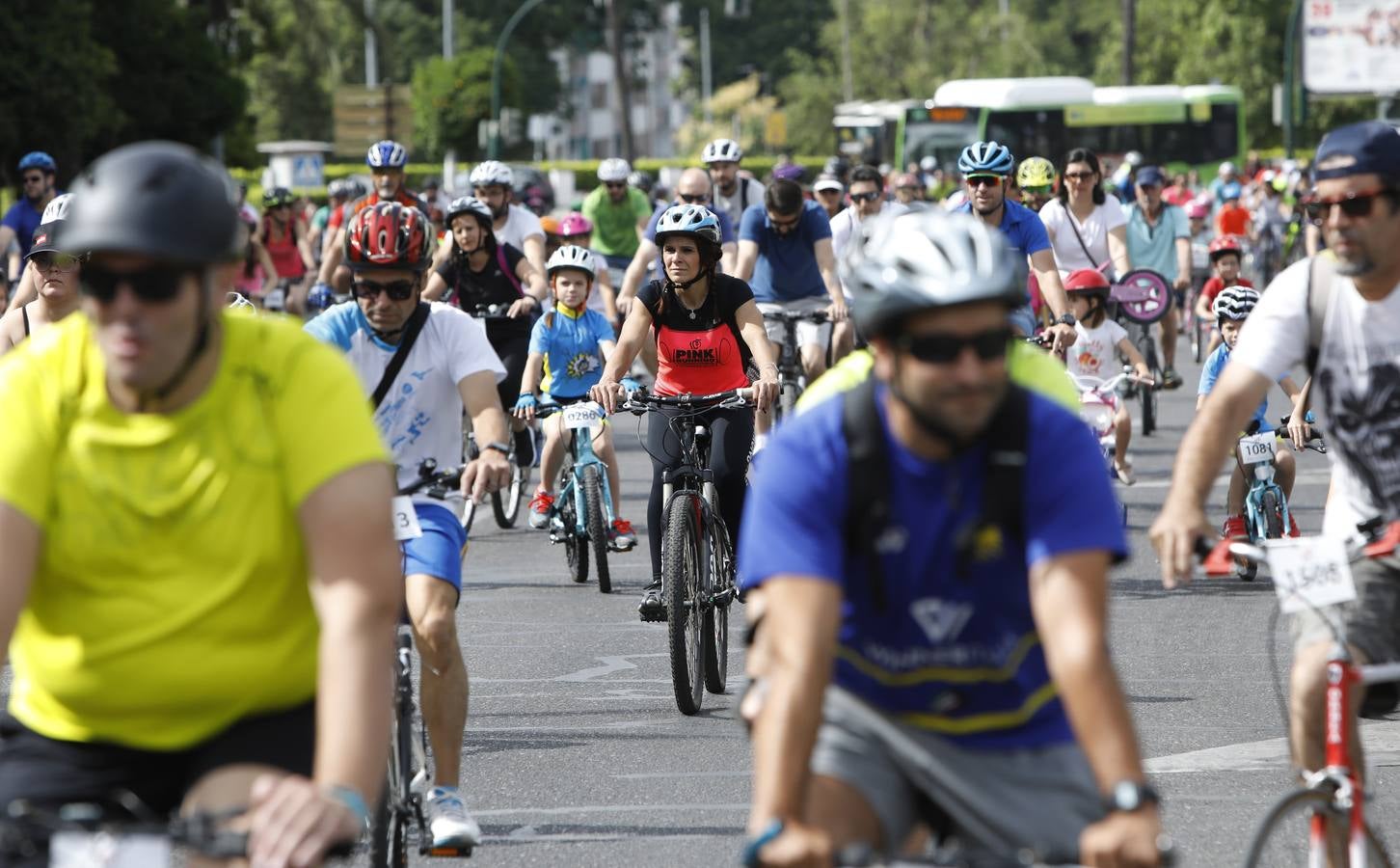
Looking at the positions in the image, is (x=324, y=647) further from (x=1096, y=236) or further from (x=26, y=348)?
(x=1096, y=236)

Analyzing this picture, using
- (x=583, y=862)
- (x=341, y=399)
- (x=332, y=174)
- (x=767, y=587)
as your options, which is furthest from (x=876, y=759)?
(x=332, y=174)

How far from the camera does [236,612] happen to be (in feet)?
12.1

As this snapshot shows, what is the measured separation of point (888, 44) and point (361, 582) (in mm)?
83855

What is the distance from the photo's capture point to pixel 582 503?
40.4 ft

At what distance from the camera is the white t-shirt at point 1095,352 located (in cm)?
1380

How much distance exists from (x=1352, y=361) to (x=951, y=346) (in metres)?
1.78

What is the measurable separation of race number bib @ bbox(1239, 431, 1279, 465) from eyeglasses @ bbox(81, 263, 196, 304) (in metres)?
8.29

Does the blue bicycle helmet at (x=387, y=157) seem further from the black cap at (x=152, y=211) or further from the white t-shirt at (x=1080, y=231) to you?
the black cap at (x=152, y=211)

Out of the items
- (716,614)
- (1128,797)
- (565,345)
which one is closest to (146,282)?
(1128,797)

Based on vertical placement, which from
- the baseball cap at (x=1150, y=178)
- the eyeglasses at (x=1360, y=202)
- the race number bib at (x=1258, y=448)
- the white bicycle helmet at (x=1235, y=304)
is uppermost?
the eyeglasses at (x=1360, y=202)

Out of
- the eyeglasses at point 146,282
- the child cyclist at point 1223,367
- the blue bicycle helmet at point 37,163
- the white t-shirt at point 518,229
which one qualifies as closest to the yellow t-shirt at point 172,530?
the eyeglasses at point 146,282

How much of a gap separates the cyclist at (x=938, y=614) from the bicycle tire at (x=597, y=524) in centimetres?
799

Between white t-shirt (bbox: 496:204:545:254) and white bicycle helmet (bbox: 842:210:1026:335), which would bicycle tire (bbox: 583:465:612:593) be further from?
white bicycle helmet (bbox: 842:210:1026:335)

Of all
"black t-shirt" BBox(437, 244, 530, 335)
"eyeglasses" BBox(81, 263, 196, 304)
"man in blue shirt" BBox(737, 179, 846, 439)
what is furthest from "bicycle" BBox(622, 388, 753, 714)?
"man in blue shirt" BBox(737, 179, 846, 439)
